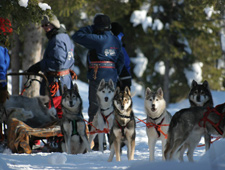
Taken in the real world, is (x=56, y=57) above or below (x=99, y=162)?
above

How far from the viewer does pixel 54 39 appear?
705 cm

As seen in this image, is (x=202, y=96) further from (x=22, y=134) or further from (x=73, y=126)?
(x=22, y=134)

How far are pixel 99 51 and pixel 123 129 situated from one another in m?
2.07

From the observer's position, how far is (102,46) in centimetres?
704

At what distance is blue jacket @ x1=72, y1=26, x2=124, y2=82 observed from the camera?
7027mm

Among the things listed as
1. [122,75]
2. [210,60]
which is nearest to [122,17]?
[210,60]

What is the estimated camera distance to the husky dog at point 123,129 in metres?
5.39

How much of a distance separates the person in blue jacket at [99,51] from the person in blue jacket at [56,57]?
25cm

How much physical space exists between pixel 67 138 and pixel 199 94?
2037 millimetres

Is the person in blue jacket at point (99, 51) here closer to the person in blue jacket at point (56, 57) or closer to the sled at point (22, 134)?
the person in blue jacket at point (56, 57)

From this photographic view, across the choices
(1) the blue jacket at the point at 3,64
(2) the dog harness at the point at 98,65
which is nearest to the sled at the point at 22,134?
(1) the blue jacket at the point at 3,64

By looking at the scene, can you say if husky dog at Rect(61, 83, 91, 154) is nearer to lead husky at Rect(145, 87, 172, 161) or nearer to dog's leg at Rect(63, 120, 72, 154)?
dog's leg at Rect(63, 120, 72, 154)

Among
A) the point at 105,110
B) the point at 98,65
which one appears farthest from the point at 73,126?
the point at 98,65

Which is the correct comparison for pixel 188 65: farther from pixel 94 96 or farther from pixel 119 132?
pixel 119 132
